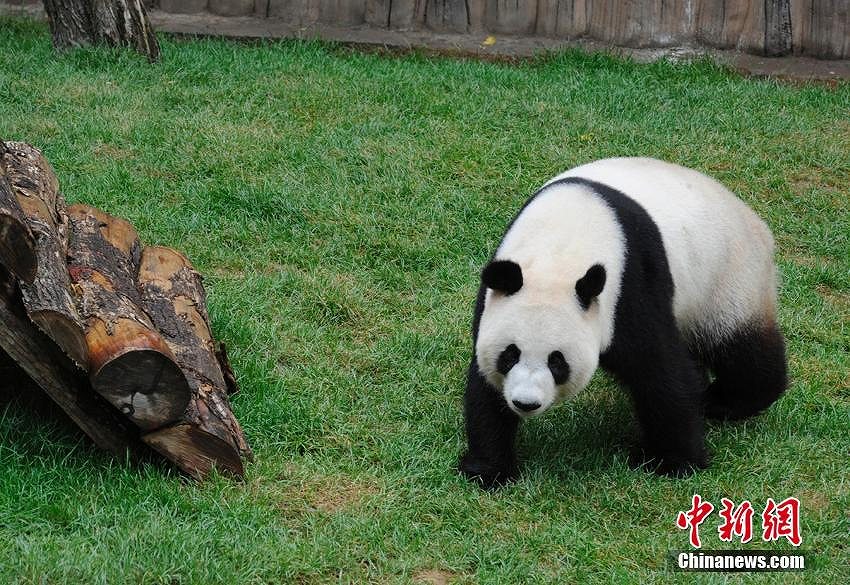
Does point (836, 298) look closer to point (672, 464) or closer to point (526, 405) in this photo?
point (672, 464)

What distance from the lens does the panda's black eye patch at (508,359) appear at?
4230 millimetres

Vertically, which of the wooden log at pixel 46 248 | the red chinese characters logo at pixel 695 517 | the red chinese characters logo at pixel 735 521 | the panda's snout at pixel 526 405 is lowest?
the red chinese characters logo at pixel 735 521

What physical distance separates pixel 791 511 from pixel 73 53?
6675 mm

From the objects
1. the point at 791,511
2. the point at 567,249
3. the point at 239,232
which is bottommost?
the point at 791,511

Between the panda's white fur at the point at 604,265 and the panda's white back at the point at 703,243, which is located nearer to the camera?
the panda's white fur at the point at 604,265

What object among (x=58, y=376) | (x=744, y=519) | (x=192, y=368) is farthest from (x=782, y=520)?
(x=58, y=376)

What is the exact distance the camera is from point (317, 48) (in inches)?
377

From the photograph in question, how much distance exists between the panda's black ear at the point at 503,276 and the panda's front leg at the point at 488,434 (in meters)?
0.45

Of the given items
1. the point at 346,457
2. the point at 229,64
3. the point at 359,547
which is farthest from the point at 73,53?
the point at 359,547

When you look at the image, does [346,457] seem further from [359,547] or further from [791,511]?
[791,511]

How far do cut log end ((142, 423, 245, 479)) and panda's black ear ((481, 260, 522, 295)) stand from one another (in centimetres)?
121

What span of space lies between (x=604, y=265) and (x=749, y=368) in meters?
1.18

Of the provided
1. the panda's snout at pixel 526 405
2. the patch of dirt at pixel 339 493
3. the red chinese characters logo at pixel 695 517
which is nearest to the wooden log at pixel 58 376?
the patch of dirt at pixel 339 493

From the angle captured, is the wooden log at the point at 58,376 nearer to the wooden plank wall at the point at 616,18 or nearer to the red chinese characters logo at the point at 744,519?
the red chinese characters logo at the point at 744,519
